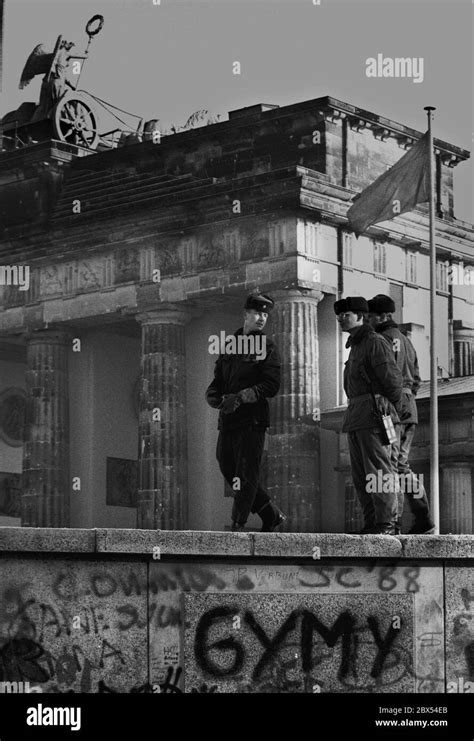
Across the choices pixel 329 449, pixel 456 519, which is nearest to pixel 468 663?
pixel 456 519

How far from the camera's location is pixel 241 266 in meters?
49.4

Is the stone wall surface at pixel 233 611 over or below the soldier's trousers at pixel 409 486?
below

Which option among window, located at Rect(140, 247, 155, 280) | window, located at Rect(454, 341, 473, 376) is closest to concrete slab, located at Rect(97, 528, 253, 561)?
window, located at Rect(454, 341, 473, 376)

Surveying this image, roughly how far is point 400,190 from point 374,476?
2191cm

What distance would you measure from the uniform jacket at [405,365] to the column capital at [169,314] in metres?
30.3

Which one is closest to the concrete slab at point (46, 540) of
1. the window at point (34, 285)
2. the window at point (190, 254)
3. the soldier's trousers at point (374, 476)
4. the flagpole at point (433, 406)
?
the soldier's trousers at point (374, 476)

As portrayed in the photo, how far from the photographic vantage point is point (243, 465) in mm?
20016

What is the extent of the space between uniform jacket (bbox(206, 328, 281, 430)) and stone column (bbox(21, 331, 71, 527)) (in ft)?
107

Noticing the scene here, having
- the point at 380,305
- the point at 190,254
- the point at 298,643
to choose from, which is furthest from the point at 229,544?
the point at 190,254

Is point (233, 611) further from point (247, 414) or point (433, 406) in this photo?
point (433, 406)

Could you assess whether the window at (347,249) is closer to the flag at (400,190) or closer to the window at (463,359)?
the window at (463,359)

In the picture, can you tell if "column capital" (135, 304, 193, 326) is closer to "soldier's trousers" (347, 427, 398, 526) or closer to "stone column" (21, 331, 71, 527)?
"stone column" (21, 331, 71, 527)

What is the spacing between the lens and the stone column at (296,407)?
155 ft

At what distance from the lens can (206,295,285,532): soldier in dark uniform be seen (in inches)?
787
